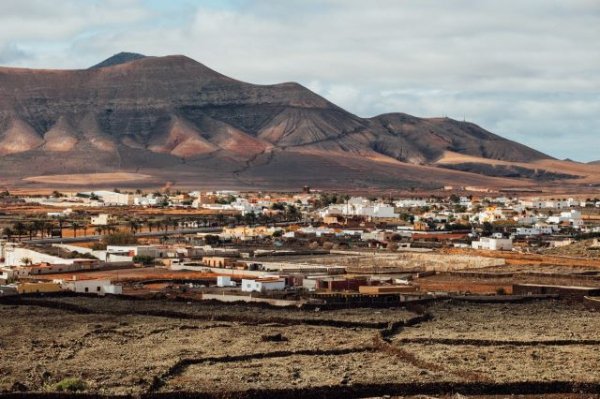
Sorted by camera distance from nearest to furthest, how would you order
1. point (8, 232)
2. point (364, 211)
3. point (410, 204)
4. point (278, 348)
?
1. point (278, 348)
2. point (8, 232)
3. point (364, 211)
4. point (410, 204)

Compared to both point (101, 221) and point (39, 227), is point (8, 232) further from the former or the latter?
point (101, 221)

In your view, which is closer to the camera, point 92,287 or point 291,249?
point 92,287

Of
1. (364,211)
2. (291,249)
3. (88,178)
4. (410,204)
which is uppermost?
(88,178)

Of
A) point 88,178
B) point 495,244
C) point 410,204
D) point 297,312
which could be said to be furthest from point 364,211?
point 297,312

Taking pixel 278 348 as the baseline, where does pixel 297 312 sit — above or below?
below

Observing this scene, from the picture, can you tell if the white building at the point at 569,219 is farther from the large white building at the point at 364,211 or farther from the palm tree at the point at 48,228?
the palm tree at the point at 48,228

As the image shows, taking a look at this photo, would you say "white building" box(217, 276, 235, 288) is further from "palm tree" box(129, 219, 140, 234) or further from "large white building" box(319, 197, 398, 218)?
"large white building" box(319, 197, 398, 218)

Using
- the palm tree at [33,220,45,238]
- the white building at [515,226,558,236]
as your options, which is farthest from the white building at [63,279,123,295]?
the white building at [515,226,558,236]

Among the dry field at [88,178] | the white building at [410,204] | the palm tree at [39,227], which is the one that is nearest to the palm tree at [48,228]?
the palm tree at [39,227]
